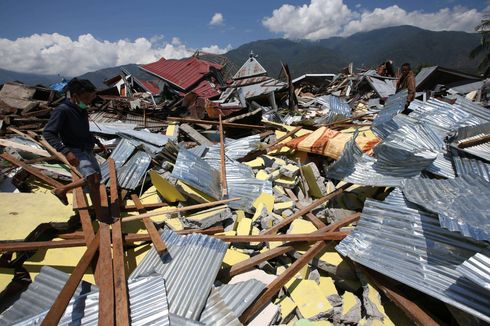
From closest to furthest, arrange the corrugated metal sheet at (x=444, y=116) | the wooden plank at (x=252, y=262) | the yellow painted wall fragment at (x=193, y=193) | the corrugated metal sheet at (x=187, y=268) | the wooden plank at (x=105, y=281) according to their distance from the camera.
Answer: the wooden plank at (x=105, y=281)
the corrugated metal sheet at (x=187, y=268)
the wooden plank at (x=252, y=262)
the yellow painted wall fragment at (x=193, y=193)
the corrugated metal sheet at (x=444, y=116)

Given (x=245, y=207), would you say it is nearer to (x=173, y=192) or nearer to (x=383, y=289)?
(x=173, y=192)

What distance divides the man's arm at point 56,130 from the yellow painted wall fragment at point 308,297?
3.32m

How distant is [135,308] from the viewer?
233 cm

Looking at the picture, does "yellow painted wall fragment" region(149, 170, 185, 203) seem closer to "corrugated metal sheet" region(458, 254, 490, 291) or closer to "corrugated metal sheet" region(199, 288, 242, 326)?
"corrugated metal sheet" region(199, 288, 242, 326)

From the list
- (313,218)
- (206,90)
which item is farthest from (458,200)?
(206,90)

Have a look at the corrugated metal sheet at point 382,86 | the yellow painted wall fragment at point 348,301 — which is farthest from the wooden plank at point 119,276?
the corrugated metal sheet at point 382,86

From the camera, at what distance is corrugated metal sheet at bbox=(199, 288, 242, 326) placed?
2297mm

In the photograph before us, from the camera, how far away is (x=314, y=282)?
295 centimetres

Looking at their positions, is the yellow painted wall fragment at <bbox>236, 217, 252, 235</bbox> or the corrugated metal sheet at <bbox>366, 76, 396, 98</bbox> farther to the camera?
the corrugated metal sheet at <bbox>366, 76, 396, 98</bbox>

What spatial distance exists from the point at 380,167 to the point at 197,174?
3008 millimetres

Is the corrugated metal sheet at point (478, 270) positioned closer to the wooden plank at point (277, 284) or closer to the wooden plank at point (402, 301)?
the wooden plank at point (402, 301)

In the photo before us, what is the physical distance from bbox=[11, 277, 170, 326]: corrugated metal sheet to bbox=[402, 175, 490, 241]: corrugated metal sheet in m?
2.63

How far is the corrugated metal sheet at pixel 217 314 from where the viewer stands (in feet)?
7.54

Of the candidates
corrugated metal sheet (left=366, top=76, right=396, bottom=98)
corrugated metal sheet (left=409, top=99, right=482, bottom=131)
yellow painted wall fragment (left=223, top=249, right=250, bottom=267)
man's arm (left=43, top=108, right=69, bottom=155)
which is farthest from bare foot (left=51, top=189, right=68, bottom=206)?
corrugated metal sheet (left=366, top=76, right=396, bottom=98)
